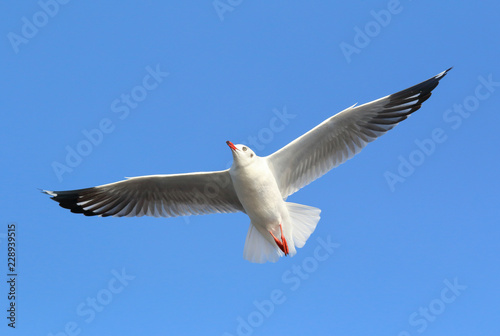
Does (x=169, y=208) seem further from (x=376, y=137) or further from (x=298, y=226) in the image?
(x=376, y=137)

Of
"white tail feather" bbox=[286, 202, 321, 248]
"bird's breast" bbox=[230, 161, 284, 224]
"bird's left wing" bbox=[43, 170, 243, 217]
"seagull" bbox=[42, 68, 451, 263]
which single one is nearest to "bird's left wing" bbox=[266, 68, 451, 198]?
"seagull" bbox=[42, 68, 451, 263]

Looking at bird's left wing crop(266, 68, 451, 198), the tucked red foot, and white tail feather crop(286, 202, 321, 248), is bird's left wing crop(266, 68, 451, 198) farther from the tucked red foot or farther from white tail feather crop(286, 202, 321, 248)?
the tucked red foot

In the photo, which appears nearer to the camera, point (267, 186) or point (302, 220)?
point (267, 186)

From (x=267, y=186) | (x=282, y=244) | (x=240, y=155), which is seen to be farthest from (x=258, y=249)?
(x=240, y=155)

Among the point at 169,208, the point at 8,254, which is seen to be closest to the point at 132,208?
the point at 169,208

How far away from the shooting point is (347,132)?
22.8ft

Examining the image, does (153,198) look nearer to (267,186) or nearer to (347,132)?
(267,186)

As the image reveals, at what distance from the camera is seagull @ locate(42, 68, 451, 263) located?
6762 mm

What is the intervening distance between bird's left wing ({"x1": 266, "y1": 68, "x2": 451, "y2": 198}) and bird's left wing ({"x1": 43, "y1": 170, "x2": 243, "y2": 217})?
80 cm

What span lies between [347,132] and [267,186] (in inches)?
44.2

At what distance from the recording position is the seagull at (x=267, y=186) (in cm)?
676

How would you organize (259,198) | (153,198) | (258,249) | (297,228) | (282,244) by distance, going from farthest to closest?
(153,198) < (258,249) < (297,228) < (282,244) < (259,198)

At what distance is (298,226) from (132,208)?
2.05 m

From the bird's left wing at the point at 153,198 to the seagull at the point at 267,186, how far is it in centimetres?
1
